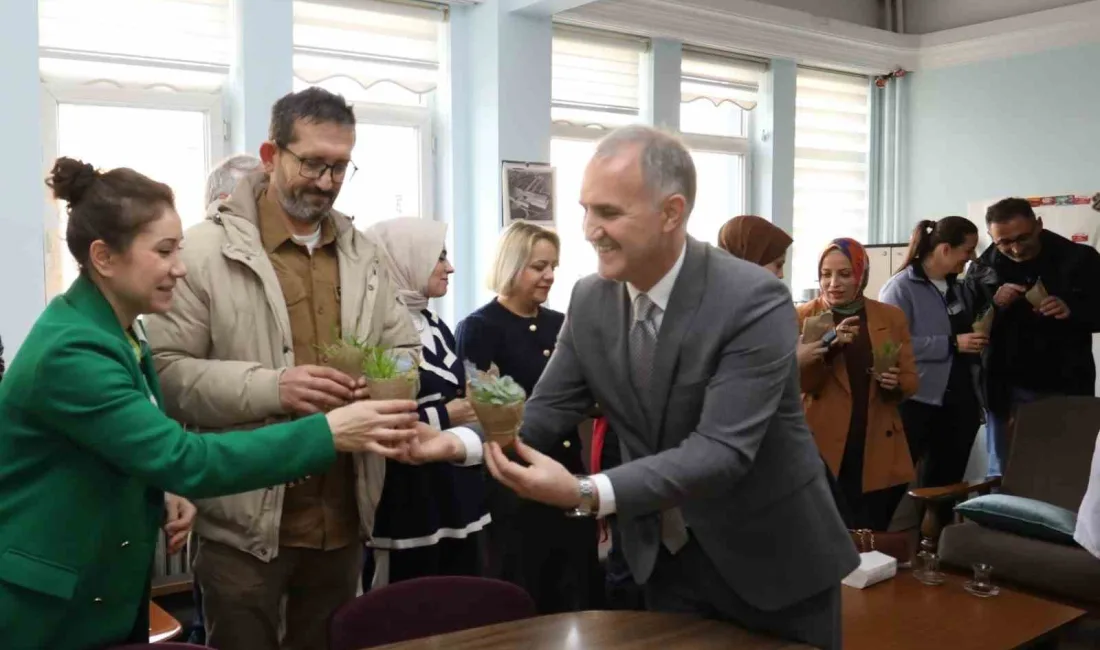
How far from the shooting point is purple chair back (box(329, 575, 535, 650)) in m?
1.82

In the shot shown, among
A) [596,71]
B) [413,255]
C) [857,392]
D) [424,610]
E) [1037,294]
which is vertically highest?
[596,71]

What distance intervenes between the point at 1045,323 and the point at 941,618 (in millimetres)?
2353

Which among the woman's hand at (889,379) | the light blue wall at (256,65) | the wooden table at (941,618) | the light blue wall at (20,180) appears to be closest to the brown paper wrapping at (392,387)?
the wooden table at (941,618)

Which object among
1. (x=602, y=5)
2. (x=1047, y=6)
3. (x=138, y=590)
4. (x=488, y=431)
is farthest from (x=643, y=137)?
(x=1047, y=6)

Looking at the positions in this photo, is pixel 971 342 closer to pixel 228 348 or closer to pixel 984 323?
pixel 984 323

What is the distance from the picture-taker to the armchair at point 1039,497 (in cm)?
348

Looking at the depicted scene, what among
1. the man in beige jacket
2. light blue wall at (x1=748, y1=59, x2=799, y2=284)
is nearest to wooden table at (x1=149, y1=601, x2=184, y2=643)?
the man in beige jacket

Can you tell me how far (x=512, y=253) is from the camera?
129 inches

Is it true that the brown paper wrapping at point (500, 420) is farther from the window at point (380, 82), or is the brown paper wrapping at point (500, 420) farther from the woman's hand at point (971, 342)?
the woman's hand at point (971, 342)

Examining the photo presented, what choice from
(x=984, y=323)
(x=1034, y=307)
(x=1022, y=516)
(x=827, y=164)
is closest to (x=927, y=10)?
(x=827, y=164)

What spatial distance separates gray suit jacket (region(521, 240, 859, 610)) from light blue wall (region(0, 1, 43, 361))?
8.59 feet

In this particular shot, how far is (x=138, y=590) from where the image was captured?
69.2 inches

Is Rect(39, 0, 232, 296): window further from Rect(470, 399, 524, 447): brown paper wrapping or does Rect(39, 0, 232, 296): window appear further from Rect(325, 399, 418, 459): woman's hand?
Rect(470, 399, 524, 447): brown paper wrapping

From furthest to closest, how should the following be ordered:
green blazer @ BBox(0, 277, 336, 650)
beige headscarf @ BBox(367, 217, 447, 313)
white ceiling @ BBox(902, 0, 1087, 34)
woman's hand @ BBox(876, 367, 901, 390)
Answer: white ceiling @ BBox(902, 0, 1087, 34), woman's hand @ BBox(876, 367, 901, 390), beige headscarf @ BBox(367, 217, 447, 313), green blazer @ BBox(0, 277, 336, 650)
